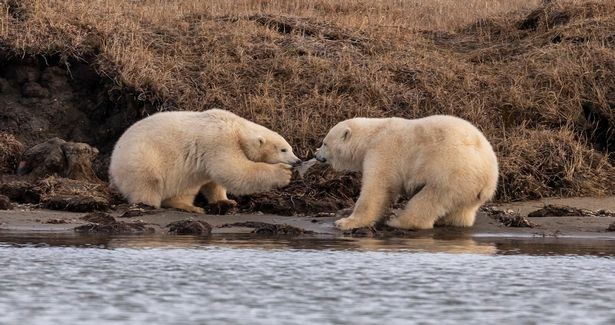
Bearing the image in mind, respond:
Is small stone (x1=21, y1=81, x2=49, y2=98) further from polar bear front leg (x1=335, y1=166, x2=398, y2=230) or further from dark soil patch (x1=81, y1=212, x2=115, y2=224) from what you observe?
polar bear front leg (x1=335, y1=166, x2=398, y2=230)

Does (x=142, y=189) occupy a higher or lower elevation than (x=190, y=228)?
higher

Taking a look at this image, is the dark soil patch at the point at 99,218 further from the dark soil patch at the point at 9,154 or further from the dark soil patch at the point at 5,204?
the dark soil patch at the point at 9,154

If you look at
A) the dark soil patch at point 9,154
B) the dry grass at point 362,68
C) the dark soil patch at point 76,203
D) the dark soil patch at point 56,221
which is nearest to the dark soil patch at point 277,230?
the dark soil patch at point 76,203

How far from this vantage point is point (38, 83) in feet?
51.5

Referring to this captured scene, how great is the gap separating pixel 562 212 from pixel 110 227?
15.6ft

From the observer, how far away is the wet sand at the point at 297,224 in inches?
461

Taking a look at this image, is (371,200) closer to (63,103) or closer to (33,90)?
(63,103)

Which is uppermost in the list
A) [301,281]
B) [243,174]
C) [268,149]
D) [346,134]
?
[346,134]

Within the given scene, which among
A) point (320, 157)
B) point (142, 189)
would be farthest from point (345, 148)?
point (142, 189)

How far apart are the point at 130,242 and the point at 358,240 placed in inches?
83.5

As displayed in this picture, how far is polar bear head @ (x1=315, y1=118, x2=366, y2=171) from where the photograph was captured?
12.3 meters

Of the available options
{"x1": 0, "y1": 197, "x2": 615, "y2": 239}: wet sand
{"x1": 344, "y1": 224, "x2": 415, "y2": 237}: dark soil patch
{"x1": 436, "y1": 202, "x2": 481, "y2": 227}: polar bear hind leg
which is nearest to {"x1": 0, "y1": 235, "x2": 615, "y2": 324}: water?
{"x1": 344, "y1": 224, "x2": 415, "y2": 237}: dark soil patch

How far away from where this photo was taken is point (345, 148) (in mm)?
12398

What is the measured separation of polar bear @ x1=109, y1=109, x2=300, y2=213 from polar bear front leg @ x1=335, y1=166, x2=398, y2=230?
1.39m
